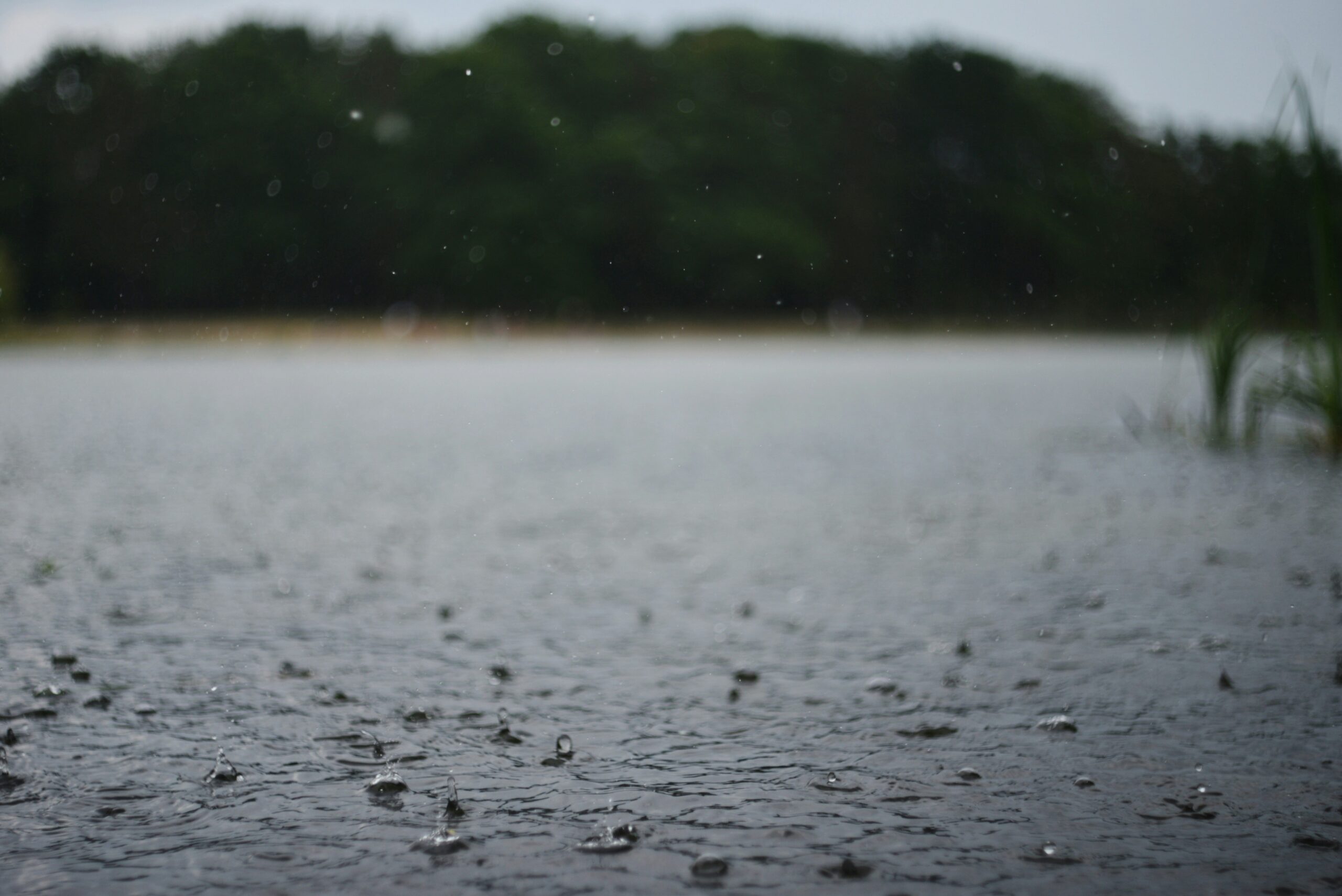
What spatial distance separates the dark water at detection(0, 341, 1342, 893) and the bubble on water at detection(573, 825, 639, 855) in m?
0.03

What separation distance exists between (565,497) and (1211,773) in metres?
5.78

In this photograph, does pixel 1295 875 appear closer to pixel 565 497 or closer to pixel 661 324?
pixel 565 497

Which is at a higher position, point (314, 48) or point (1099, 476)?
point (314, 48)

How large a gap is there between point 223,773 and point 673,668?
161cm

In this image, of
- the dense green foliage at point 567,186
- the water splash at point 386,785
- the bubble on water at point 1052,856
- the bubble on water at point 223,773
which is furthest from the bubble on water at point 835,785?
the dense green foliage at point 567,186

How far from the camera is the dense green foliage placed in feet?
170

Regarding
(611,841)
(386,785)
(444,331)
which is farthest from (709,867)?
(444,331)

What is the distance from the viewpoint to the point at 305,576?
6062 millimetres

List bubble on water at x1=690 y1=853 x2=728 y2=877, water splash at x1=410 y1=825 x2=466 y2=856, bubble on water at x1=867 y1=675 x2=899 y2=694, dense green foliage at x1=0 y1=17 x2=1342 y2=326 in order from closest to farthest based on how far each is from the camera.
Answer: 1. bubble on water at x1=690 y1=853 x2=728 y2=877
2. water splash at x1=410 y1=825 x2=466 y2=856
3. bubble on water at x1=867 y1=675 x2=899 y2=694
4. dense green foliage at x1=0 y1=17 x2=1342 y2=326

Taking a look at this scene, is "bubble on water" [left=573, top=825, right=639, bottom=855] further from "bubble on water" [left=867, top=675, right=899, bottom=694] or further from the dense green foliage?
the dense green foliage

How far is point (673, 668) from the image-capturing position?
4.47 meters

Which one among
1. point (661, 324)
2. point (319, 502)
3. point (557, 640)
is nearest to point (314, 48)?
point (661, 324)

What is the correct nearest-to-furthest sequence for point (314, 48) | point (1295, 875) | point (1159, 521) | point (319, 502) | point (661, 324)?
point (1295, 875), point (1159, 521), point (319, 502), point (661, 324), point (314, 48)

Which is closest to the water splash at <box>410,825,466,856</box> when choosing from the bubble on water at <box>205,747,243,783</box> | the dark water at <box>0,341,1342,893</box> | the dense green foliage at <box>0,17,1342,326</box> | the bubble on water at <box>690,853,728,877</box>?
the dark water at <box>0,341,1342,893</box>
